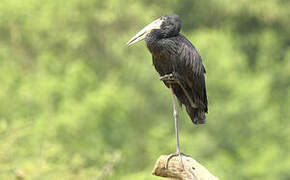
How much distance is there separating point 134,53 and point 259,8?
535 centimetres

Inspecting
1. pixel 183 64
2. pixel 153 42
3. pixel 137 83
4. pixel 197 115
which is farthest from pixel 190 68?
pixel 137 83

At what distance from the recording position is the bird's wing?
7977 mm

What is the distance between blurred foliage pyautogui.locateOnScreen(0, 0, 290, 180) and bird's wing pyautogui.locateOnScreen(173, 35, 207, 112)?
486 inches

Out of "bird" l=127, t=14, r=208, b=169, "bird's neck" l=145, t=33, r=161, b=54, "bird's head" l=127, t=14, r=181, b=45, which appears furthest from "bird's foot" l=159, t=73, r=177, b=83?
"bird's head" l=127, t=14, r=181, b=45

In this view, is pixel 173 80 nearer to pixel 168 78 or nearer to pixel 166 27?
pixel 168 78

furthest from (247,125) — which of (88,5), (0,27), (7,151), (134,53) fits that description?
(7,151)

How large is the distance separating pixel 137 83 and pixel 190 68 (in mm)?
17621

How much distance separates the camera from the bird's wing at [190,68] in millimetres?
7977

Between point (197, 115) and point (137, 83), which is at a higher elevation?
point (137, 83)

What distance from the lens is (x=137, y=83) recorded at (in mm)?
25656

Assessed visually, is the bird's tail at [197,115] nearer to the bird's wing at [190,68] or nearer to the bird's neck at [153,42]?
the bird's wing at [190,68]

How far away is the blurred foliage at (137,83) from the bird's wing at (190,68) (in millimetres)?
12336

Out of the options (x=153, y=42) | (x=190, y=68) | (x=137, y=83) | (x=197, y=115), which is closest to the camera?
(x=153, y=42)

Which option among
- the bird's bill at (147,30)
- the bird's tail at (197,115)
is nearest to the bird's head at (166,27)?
the bird's bill at (147,30)
